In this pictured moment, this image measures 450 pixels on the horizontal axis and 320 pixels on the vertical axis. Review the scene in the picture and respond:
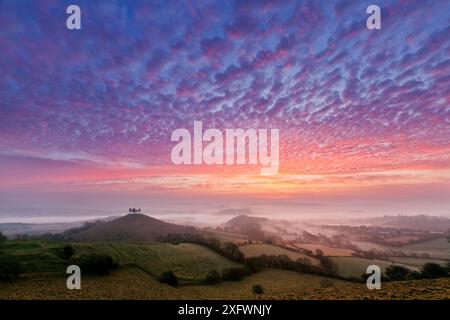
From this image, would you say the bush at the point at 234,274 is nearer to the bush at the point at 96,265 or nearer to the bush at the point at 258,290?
the bush at the point at 258,290

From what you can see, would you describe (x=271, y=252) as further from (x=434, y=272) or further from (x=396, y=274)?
(x=434, y=272)

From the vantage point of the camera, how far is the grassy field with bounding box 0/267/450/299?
30.6 m

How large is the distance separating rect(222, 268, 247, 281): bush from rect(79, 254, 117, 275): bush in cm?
2589

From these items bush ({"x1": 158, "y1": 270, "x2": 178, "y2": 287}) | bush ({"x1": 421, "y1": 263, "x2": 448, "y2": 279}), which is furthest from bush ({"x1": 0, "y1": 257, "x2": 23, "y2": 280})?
bush ({"x1": 421, "y1": 263, "x2": 448, "y2": 279})

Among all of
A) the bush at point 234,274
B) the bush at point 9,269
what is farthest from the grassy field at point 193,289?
the bush at point 9,269

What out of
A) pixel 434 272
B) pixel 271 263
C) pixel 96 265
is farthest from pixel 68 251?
pixel 434 272

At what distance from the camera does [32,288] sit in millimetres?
45469

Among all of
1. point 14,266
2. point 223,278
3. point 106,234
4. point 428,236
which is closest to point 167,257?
point 223,278

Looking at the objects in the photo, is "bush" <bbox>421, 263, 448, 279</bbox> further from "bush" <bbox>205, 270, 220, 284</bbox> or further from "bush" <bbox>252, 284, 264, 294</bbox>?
"bush" <bbox>205, 270, 220, 284</bbox>

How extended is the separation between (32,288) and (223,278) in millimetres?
37571

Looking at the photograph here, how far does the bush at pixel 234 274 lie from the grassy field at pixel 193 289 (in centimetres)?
196

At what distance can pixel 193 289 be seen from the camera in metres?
55.0

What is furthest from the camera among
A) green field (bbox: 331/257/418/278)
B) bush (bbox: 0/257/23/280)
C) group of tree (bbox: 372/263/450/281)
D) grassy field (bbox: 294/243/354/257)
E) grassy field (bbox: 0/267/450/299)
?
grassy field (bbox: 294/243/354/257)
